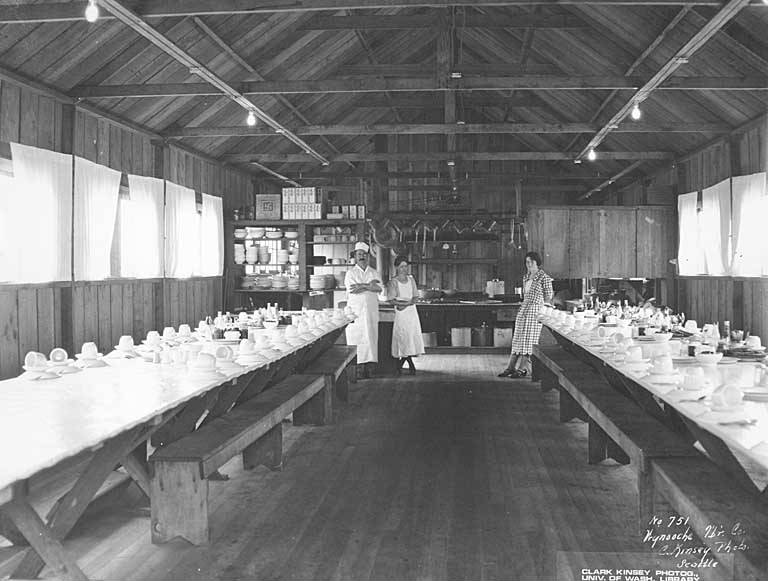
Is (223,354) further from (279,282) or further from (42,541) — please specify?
(279,282)

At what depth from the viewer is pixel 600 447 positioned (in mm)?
6145

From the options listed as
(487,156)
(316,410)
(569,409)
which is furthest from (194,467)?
(487,156)

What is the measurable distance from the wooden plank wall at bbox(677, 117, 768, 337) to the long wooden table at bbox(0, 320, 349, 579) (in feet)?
22.3

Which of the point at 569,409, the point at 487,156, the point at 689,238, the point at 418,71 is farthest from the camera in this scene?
Answer: the point at 418,71

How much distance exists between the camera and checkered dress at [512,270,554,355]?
10.6 metres

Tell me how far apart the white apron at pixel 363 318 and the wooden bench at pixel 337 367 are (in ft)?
2.68

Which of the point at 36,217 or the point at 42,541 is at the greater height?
the point at 36,217

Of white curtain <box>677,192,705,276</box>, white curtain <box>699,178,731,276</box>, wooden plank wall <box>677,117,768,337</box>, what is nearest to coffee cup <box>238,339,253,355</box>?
wooden plank wall <box>677,117,768,337</box>

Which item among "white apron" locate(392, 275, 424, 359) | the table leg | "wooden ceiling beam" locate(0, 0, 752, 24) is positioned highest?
"wooden ceiling beam" locate(0, 0, 752, 24)

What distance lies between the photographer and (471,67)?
10.2 metres

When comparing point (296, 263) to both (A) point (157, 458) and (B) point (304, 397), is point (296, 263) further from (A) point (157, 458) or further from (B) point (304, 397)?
(A) point (157, 458)

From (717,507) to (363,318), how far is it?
788cm

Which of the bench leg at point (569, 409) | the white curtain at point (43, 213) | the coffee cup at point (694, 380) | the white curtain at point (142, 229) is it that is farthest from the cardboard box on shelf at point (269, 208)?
the coffee cup at point (694, 380)

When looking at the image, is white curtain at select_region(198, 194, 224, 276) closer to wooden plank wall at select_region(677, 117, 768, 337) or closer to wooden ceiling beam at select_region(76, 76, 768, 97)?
wooden ceiling beam at select_region(76, 76, 768, 97)
